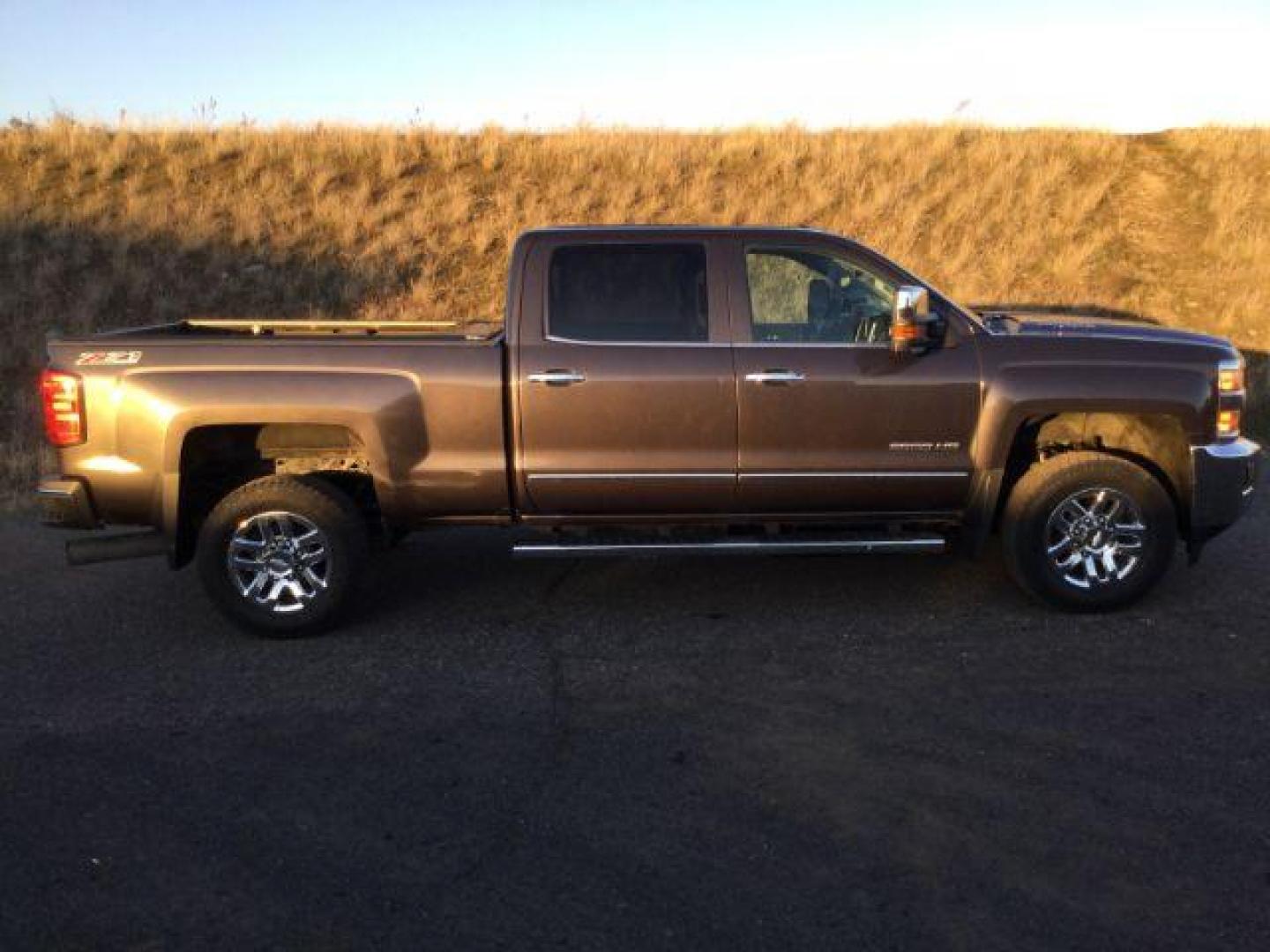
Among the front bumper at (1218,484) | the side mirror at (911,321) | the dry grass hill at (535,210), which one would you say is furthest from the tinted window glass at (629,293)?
the dry grass hill at (535,210)

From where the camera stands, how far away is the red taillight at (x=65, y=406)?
5492 millimetres

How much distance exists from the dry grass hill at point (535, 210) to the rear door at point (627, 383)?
10540 mm

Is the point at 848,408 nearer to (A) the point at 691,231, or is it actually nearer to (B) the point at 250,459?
(A) the point at 691,231

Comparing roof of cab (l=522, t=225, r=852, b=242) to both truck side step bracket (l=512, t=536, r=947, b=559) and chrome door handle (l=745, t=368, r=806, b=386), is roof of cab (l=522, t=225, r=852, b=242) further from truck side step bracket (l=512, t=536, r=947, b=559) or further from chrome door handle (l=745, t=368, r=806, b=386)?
truck side step bracket (l=512, t=536, r=947, b=559)

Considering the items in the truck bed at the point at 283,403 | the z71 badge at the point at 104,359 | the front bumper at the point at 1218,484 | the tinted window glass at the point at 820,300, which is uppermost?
the tinted window glass at the point at 820,300

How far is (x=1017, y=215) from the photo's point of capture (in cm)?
1892

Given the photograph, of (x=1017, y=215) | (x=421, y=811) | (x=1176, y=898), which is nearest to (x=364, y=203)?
(x=1017, y=215)

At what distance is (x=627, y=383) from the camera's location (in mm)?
5668

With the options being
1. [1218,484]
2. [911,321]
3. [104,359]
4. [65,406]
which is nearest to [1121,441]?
[1218,484]

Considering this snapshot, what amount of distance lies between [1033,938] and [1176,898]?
20.3 inches

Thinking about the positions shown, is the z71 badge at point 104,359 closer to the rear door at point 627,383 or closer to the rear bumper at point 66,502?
the rear bumper at point 66,502

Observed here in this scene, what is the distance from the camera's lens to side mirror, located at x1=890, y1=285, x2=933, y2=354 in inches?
Result: 214

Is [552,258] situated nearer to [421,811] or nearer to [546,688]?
[546,688]

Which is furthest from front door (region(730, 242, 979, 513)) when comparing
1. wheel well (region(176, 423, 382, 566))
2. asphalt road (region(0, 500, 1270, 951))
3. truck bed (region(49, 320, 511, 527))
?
wheel well (region(176, 423, 382, 566))
